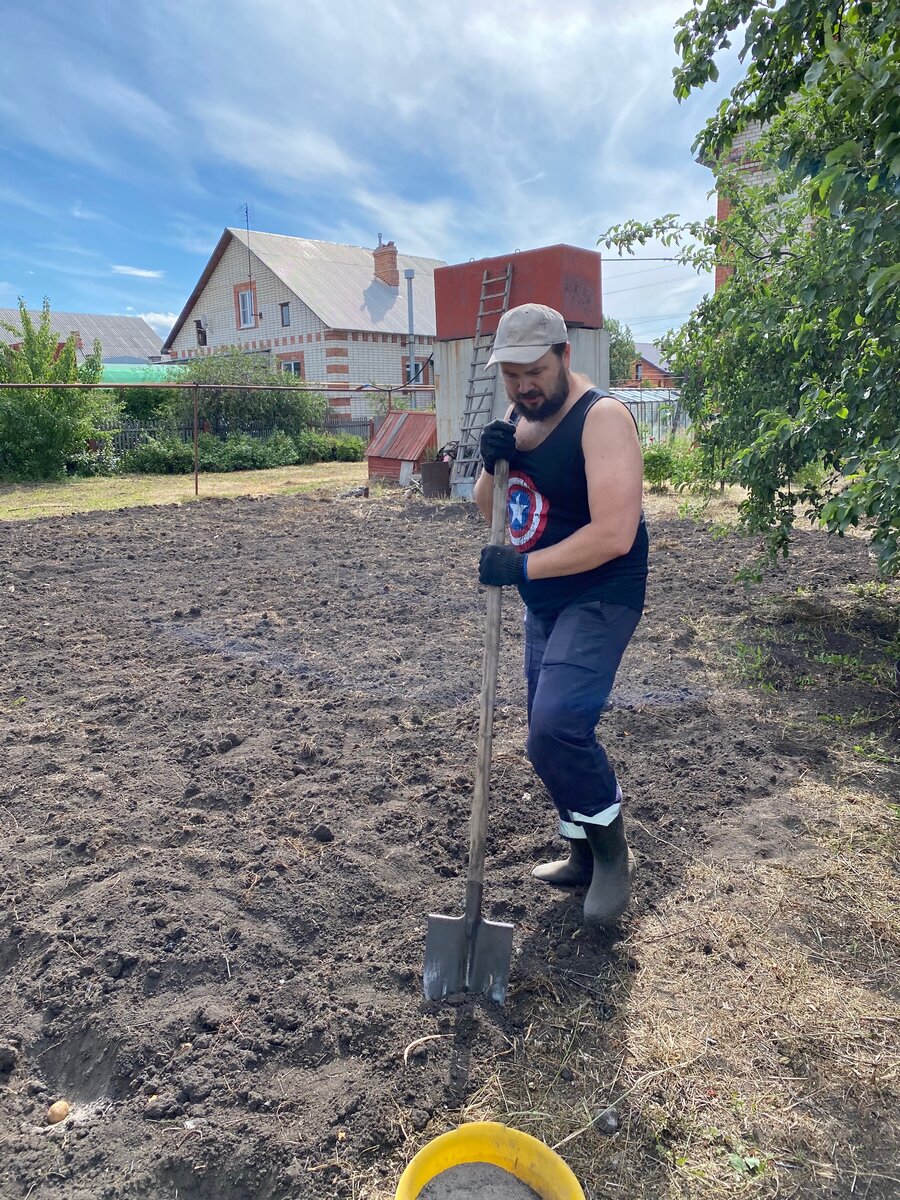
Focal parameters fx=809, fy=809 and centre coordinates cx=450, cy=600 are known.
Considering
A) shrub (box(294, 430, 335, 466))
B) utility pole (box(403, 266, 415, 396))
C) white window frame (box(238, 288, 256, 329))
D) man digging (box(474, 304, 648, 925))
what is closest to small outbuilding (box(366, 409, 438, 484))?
shrub (box(294, 430, 335, 466))

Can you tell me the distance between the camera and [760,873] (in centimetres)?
287

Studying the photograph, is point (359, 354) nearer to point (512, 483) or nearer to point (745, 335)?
point (745, 335)

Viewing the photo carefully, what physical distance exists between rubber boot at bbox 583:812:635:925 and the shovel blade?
1.32ft

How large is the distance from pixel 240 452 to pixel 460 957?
19723 mm

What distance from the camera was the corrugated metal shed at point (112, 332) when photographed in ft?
182

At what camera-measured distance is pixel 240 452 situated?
20688 mm

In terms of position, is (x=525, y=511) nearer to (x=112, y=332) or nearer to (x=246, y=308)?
(x=246, y=308)

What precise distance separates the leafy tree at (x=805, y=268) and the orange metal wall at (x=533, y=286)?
6.37 m

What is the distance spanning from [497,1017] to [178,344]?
139 ft

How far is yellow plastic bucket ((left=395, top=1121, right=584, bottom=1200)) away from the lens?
168 centimetres

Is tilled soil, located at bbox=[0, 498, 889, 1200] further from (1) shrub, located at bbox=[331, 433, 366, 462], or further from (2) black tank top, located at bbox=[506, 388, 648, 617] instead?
(1) shrub, located at bbox=[331, 433, 366, 462]

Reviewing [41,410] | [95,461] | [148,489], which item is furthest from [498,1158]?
[95,461]

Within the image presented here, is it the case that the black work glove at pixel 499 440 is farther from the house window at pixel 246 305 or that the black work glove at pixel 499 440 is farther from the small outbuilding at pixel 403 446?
the house window at pixel 246 305

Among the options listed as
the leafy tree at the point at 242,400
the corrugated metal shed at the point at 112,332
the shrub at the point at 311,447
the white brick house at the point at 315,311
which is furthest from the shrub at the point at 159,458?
the corrugated metal shed at the point at 112,332
